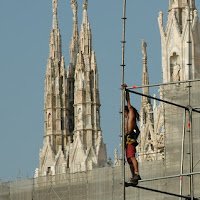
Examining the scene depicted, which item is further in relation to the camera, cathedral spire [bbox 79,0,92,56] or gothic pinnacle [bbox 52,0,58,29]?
gothic pinnacle [bbox 52,0,58,29]

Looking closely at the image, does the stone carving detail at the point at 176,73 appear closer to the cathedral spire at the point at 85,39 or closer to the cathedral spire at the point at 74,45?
the cathedral spire at the point at 85,39

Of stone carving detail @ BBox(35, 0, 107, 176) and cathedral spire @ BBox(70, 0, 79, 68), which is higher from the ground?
cathedral spire @ BBox(70, 0, 79, 68)

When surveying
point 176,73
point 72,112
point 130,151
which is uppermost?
point 176,73

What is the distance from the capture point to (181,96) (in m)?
35.1

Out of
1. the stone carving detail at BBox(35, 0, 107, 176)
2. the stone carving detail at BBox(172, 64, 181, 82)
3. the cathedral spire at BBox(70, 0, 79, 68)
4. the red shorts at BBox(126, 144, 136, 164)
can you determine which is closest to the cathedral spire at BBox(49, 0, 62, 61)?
the stone carving detail at BBox(35, 0, 107, 176)

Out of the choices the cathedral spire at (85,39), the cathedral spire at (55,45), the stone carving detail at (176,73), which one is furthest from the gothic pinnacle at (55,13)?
the stone carving detail at (176,73)

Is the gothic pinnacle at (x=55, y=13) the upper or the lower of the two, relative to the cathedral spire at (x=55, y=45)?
upper

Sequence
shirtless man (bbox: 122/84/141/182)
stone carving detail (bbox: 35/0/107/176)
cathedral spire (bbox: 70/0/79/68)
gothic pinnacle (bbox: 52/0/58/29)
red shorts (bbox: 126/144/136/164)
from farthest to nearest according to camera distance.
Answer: gothic pinnacle (bbox: 52/0/58/29), cathedral spire (bbox: 70/0/79/68), stone carving detail (bbox: 35/0/107/176), red shorts (bbox: 126/144/136/164), shirtless man (bbox: 122/84/141/182)

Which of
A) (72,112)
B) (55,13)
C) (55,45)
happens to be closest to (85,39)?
(55,45)

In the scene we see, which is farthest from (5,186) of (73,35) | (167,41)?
(73,35)

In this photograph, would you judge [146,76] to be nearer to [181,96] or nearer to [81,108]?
[81,108]

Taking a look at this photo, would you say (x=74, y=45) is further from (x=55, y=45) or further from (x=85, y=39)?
(x=85, y=39)

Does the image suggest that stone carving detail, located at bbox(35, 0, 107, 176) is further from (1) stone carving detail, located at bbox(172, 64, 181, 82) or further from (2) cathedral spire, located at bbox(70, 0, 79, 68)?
(1) stone carving detail, located at bbox(172, 64, 181, 82)

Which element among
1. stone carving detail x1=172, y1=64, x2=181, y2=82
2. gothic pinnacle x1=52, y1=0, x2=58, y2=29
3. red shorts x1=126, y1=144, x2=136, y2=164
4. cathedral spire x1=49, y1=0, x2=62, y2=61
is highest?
gothic pinnacle x1=52, y1=0, x2=58, y2=29
